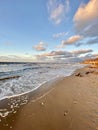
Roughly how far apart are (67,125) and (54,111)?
1330 mm

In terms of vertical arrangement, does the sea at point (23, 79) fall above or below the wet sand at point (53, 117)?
below

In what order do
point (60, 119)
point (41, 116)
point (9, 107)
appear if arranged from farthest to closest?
1. point (9, 107)
2. point (41, 116)
3. point (60, 119)

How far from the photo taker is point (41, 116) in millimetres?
5180

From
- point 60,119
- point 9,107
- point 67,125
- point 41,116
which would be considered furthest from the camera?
point 9,107

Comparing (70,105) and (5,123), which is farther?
(70,105)

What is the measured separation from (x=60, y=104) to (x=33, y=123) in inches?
91.8

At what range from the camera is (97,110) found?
220 inches

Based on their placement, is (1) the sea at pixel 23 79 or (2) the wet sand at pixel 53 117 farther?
(1) the sea at pixel 23 79

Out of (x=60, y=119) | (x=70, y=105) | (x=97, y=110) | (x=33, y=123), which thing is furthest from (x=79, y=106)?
(x=33, y=123)

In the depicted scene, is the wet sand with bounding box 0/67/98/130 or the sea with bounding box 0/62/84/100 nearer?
the wet sand with bounding box 0/67/98/130

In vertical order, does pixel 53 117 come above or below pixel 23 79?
above

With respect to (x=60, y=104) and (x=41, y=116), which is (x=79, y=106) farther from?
(x=41, y=116)

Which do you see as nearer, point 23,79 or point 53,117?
point 53,117

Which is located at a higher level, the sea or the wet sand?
the wet sand
